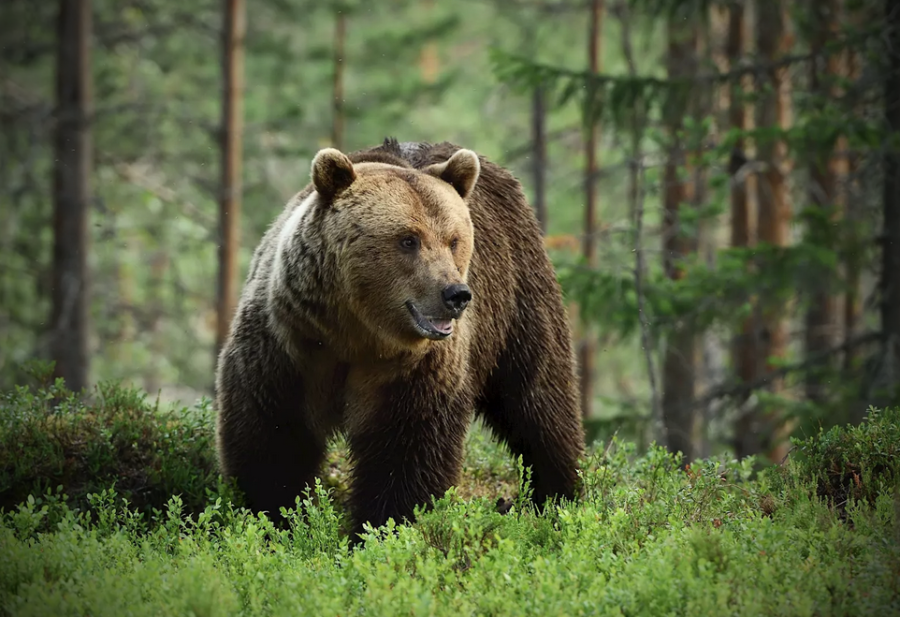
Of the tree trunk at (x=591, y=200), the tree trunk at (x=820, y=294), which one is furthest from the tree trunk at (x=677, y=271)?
the tree trunk at (x=591, y=200)

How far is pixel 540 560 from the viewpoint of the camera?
4.16 metres

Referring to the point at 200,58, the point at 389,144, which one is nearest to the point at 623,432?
the point at 389,144

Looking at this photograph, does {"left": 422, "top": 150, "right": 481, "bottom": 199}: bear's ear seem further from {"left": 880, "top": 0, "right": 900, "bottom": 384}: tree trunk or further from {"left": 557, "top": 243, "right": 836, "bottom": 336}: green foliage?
{"left": 880, "top": 0, "right": 900, "bottom": 384}: tree trunk

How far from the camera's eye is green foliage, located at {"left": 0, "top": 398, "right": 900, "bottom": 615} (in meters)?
3.83

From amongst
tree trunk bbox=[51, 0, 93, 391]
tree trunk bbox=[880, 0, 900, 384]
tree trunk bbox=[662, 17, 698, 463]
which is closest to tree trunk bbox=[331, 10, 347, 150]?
tree trunk bbox=[51, 0, 93, 391]

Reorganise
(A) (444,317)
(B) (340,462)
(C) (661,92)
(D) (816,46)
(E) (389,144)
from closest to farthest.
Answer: (A) (444,317) < (E) (389,144) < (B) (340,462) < (C) (661,92) < (D) (816,46)

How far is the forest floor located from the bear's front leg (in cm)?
34

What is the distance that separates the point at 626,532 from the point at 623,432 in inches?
273

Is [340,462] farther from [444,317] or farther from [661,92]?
[661,92]

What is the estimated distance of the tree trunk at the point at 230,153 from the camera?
16.2 meters

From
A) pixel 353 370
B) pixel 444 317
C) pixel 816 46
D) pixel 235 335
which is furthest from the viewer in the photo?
pixel 816 46

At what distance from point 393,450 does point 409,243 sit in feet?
3.79

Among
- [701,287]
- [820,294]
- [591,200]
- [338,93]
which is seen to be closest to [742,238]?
[820,294]

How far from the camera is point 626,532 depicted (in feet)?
15.8
